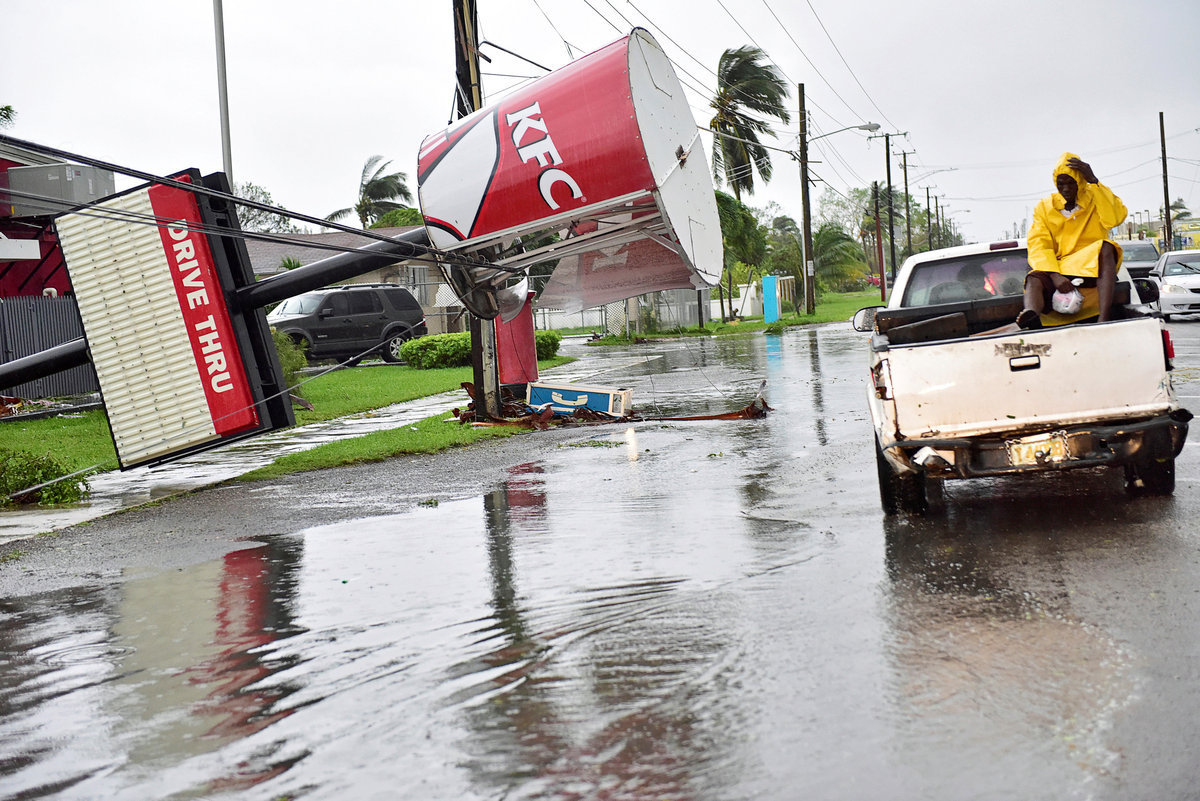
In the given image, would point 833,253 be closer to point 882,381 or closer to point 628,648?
point 882,381

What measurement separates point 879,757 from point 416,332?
32.6 meters

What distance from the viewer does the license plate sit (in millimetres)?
6660

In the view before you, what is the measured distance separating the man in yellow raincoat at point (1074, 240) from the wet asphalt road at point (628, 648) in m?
1.39

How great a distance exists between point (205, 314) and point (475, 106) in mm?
5889

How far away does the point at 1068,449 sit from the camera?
6.65 meters

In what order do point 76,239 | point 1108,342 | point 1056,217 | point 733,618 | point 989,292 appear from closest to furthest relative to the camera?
point 733,618 < point 1108,342 < point 1056,217 < point 989,292 < point 76,239

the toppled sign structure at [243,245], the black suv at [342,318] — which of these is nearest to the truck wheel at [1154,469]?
the toppled sign structure at [243,245]

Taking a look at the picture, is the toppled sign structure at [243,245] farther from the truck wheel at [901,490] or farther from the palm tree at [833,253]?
the palm tree at [833,253]

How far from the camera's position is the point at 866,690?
4137mm

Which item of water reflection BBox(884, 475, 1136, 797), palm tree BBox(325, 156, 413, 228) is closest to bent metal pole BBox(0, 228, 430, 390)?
water reflection BBox(884, 475, 1136, 797)

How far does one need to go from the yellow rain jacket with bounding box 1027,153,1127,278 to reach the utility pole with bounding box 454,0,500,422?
28.0 ft

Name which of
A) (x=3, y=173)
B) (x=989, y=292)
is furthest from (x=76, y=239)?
(x=3, y=173)

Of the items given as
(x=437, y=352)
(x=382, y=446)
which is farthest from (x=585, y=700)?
(x=437, y=352)

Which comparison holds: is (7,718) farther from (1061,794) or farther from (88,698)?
(1061,794)
